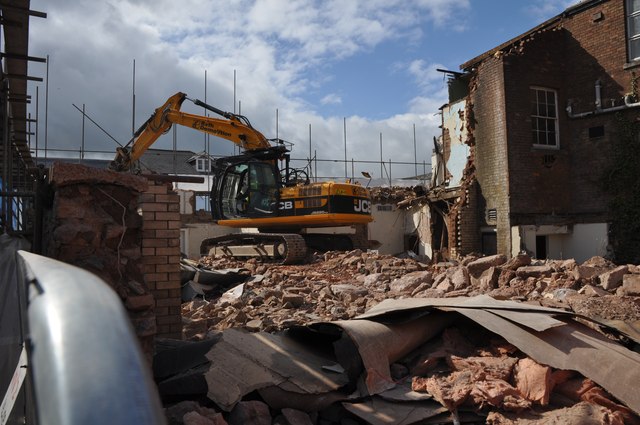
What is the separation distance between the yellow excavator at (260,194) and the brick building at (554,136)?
3.80 metres

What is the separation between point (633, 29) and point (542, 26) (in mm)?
2670

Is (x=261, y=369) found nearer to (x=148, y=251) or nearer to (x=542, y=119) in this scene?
(x=148, y=251)

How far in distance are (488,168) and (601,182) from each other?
118 inches

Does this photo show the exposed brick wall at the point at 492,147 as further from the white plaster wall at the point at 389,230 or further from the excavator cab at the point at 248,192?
the white plaster wall at the point at 389,230

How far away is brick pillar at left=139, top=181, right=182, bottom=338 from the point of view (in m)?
4.48

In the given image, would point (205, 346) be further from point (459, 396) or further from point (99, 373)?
point (99, 373)

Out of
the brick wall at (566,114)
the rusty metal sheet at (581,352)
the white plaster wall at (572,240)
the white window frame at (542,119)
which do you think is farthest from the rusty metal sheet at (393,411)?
the white window frame at (542,119)

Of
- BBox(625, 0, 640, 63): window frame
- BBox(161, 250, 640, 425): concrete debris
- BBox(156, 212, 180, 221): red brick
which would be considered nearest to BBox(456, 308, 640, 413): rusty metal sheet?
BBox(161, 250, 640, 425): concrete debris

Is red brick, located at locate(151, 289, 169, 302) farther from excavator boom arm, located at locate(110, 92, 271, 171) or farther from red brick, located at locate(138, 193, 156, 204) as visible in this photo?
excavator boom arm, located at locate(110, 92, 271, 171)

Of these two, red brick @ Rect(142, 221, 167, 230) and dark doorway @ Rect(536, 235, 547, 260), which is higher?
red brick @ Rect(142, 221, 167, 230)

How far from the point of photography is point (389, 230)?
21297 millimetres

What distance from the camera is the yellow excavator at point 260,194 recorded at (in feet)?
46.3

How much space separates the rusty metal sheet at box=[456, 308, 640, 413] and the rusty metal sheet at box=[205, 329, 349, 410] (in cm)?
133

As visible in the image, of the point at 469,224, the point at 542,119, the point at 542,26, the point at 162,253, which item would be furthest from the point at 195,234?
the point at 162,253
